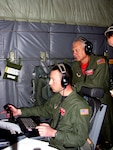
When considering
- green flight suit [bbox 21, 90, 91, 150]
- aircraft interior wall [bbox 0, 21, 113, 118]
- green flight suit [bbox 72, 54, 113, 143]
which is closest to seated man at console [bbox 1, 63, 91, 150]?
green flight suit [bbox 21, 90, 91, 150]

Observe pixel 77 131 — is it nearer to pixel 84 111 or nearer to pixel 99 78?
pixel 84 111

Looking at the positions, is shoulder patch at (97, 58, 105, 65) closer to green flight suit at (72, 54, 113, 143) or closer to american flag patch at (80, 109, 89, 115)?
green flight suit at (72, 54, 113, 143)

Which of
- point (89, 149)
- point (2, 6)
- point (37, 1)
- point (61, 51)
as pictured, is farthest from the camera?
point (61, 51)

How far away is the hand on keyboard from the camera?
1518mm

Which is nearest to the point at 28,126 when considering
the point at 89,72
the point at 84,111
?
the point at 84,111

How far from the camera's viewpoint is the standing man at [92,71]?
2.46 meters

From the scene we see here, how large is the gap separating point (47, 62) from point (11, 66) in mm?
561

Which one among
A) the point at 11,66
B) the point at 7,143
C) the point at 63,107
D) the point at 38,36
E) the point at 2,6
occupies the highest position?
the point at 2,6

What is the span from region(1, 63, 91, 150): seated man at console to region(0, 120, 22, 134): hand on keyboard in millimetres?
267

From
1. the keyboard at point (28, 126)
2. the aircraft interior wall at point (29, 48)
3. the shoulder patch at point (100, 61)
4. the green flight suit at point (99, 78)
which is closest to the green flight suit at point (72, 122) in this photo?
the keyboard at point (28, 126)

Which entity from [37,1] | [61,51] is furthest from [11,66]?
[37,1]

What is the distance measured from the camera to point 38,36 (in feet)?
9.55

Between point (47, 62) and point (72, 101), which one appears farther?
point (47, 62)

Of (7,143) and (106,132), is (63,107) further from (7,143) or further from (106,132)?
(106,132)
